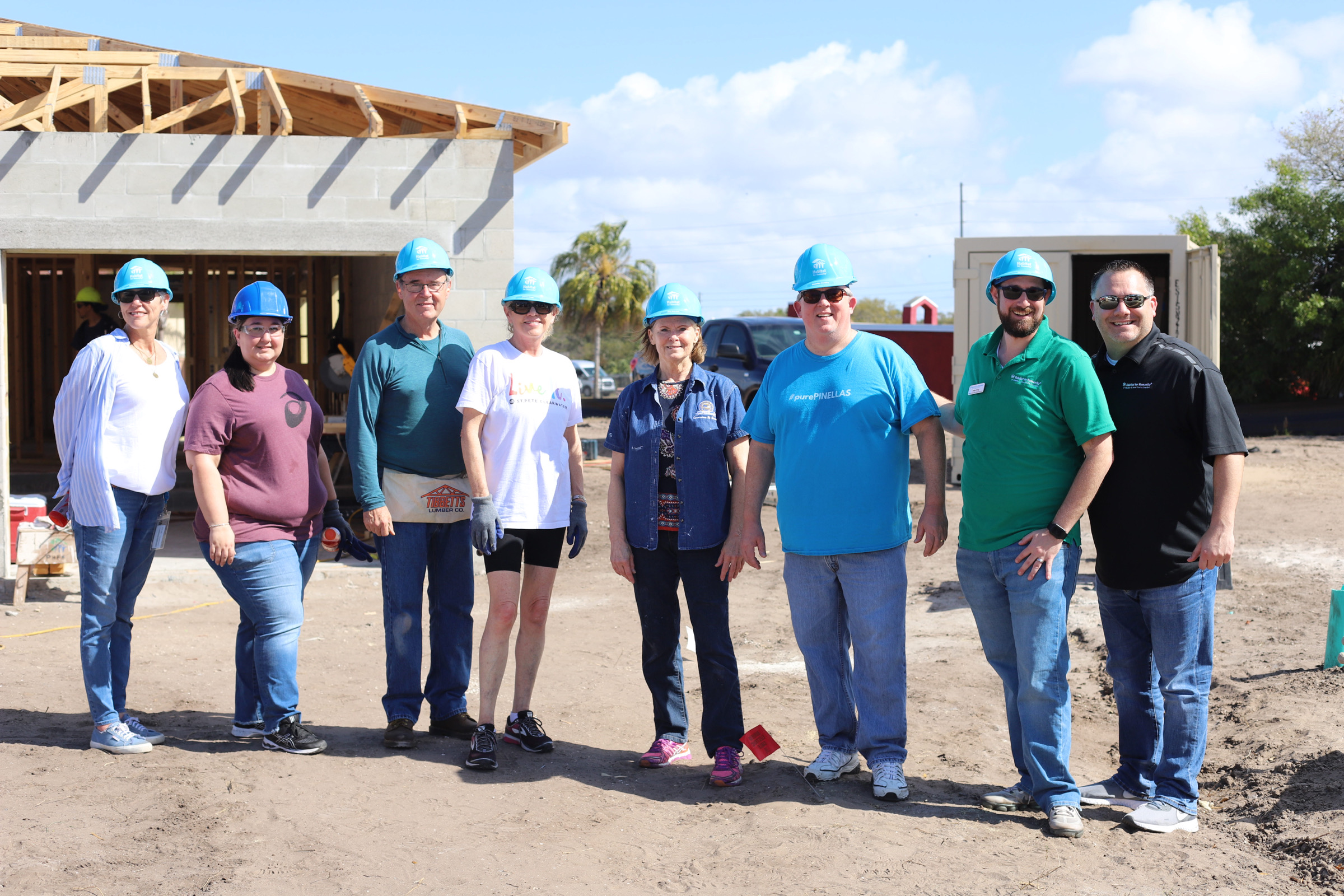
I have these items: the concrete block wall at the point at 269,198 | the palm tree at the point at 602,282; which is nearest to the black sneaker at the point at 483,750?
the concrete block wall at the point at 269,198

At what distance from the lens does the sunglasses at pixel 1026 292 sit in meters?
4.01

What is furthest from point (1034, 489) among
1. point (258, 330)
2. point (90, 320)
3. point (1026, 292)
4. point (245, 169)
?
point (90, 320)

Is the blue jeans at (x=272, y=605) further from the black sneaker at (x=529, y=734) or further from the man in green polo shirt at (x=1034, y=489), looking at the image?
the man in green polo shirt at (x=1034, y=489)

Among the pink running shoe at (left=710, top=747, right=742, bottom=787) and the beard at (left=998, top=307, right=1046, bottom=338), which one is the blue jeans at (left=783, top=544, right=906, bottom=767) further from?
the beard at (left=998, top=307, right=1046, bottom=338)

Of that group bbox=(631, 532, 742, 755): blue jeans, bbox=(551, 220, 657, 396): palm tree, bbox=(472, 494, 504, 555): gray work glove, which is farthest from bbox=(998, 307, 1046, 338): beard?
bbox=(551, 220, 657, 396): palm tree

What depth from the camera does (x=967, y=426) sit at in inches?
164

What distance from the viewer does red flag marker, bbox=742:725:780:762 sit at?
15.4 feet

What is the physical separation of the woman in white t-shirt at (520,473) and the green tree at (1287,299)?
67.2 feet

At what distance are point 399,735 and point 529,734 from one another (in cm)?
58

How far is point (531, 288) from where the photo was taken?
479 centimetres

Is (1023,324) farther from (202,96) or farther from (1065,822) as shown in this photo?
(202,96)

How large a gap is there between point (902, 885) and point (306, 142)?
767cm

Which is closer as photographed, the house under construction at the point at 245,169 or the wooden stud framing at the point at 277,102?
the house under construction at the point at 245,169

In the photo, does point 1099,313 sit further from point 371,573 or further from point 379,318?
point 379,318
